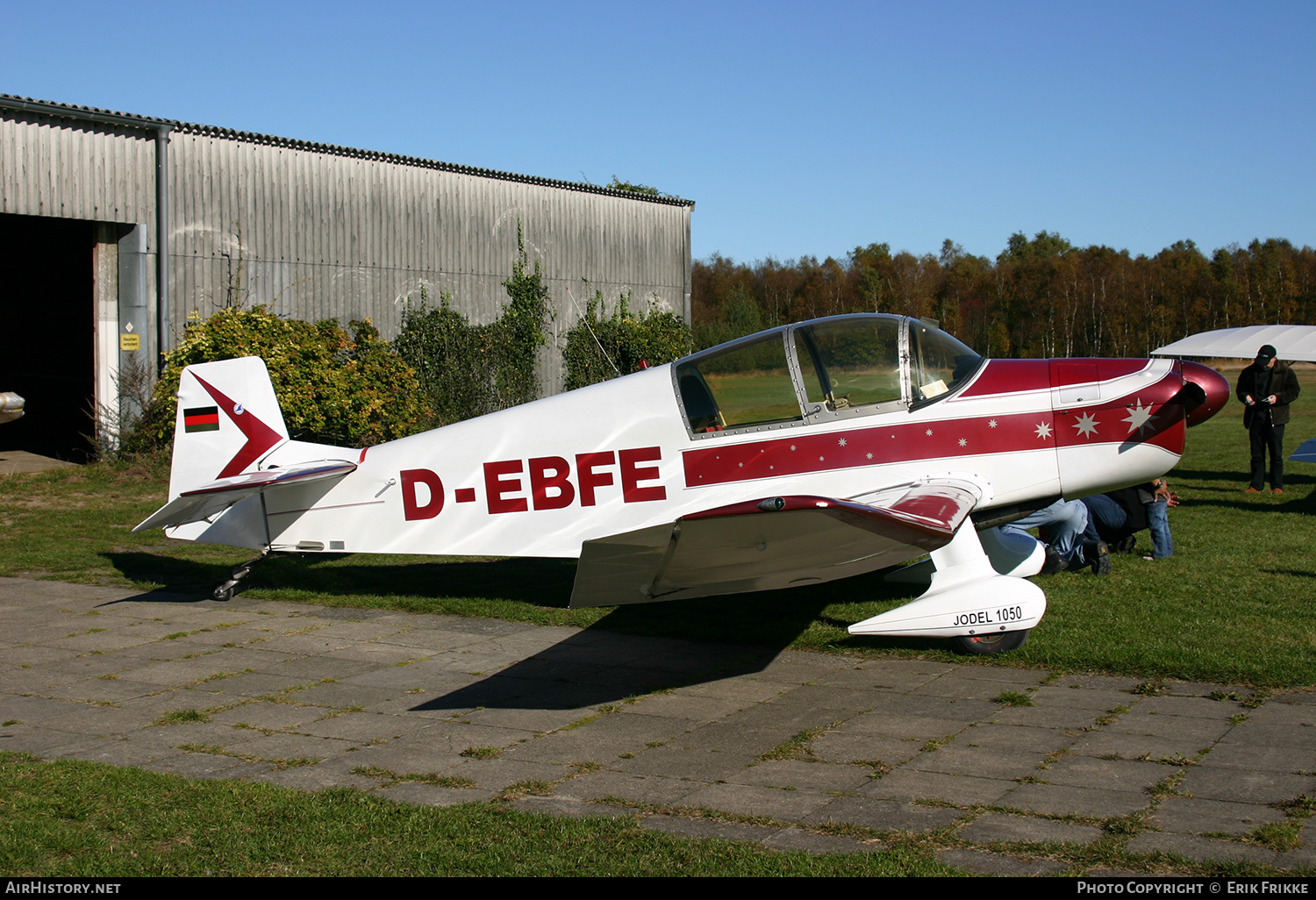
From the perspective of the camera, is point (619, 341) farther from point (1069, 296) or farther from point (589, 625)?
point (1069, 296)

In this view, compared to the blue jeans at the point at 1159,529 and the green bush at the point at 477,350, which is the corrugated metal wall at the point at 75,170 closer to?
the green bush at the point at 477,350

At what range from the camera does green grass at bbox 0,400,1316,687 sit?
6.02 meters

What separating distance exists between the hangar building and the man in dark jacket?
13.9 metres

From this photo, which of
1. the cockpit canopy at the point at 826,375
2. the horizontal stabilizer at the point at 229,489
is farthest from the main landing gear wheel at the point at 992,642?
the horizontal stabilizer at the point at 229,489

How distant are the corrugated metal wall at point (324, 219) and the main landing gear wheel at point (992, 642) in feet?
45.6

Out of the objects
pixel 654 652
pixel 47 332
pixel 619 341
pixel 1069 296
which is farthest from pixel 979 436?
pixel 1069 296

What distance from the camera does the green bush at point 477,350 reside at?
63.2 feet

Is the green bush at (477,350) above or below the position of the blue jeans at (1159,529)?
above

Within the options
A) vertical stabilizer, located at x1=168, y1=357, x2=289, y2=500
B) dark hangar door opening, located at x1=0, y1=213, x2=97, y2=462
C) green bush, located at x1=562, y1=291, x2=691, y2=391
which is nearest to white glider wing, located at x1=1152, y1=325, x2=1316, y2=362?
vertical stabilizer, located at x1=168, y1=357, x2=289, y2=500

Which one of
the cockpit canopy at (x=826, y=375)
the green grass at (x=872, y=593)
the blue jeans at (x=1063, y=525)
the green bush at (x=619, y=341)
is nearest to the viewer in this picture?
the green grass at (x=872, y=593)

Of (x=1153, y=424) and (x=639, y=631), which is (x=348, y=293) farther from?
(x=1153, y=424)

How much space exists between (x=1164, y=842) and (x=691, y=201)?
23.1 meters

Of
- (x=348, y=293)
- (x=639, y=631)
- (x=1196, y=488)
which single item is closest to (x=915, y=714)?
(x=639, y=631)

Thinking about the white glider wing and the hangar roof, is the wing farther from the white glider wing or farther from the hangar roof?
the hangar roof
